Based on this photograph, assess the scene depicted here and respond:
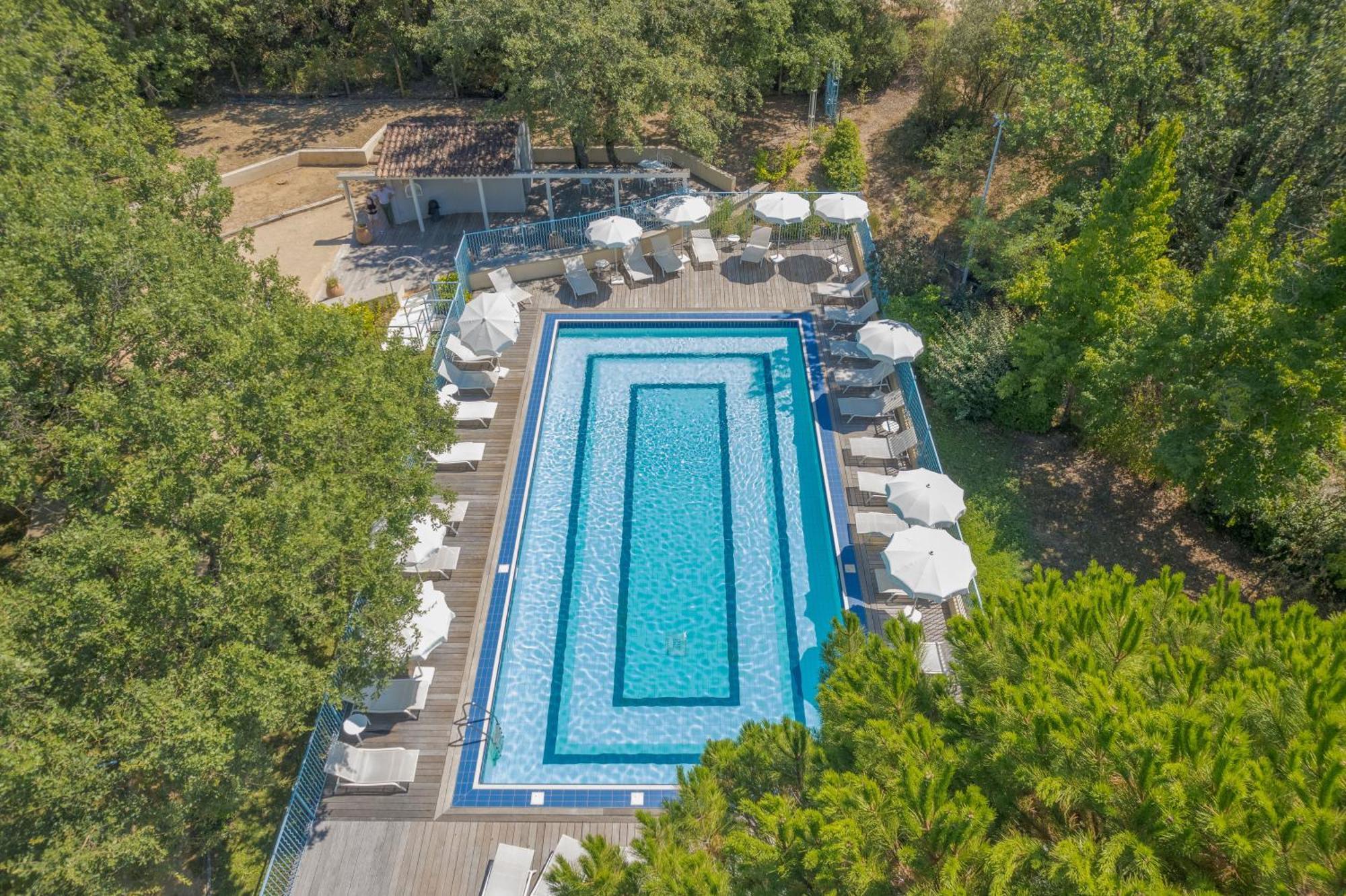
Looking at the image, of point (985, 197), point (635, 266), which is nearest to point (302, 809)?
point (635, 266)

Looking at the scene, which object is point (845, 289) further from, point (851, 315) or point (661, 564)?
point (661, 564)

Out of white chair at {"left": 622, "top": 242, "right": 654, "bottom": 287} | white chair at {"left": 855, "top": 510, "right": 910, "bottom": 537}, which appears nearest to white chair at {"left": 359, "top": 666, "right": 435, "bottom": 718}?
white chair at {"left": 855, "top": 510, "right": 910, "bottom": 537}

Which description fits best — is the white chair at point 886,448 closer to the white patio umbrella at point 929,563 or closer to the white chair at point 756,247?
the white patio umbrella at point 929,563

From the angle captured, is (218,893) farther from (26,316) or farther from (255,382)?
(26,316)

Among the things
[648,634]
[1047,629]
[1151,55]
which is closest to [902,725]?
[1047,629]

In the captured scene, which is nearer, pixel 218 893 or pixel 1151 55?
pixel 218 893

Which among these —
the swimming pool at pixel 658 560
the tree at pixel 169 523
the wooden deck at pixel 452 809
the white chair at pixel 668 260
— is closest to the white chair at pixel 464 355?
the wooden deck at pixel 452 809
